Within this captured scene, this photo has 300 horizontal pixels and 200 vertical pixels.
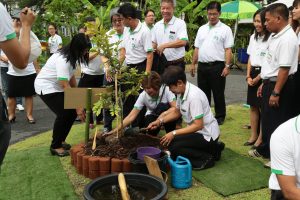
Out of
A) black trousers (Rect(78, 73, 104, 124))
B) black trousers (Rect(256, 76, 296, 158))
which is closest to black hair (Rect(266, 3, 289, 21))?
black trousers (Rect(256, 76, 296, 158))

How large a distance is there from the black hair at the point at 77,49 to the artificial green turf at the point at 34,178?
1.27 meters

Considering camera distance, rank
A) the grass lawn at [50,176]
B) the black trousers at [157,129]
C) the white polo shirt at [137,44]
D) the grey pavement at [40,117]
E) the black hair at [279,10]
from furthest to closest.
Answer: the grey pavement at [40,117] < the white polo shirt at [137,44] < the black trousers at [157,129] < the black hair at [279,10] < the grass lawn at [50,176]

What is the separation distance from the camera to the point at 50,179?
13.0ft

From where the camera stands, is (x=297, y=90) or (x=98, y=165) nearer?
(x=98, y=165)

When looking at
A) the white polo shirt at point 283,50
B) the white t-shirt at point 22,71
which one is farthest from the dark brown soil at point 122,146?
the white t-shirt at point 22,71

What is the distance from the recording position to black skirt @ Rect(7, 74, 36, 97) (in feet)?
21.0

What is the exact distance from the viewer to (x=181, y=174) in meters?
3.58

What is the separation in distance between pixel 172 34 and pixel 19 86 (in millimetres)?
2905

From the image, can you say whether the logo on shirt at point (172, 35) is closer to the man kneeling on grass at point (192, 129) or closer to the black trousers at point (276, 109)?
the man kneeling on grass at point (192, 129)

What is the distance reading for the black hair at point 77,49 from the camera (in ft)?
14.0

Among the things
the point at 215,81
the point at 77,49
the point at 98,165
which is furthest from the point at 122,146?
the point at 215,81

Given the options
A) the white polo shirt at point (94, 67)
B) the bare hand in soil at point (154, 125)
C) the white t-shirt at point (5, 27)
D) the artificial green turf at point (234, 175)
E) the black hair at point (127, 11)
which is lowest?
the artificial green turf at point (234, 175)

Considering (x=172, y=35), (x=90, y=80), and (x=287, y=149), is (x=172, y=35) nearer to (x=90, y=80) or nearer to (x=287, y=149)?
(x=90, y=80)

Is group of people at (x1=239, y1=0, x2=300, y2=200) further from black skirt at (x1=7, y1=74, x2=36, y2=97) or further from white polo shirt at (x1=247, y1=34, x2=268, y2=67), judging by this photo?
black skirt at (x1=7, y1=74, x2=36, y2=97)
